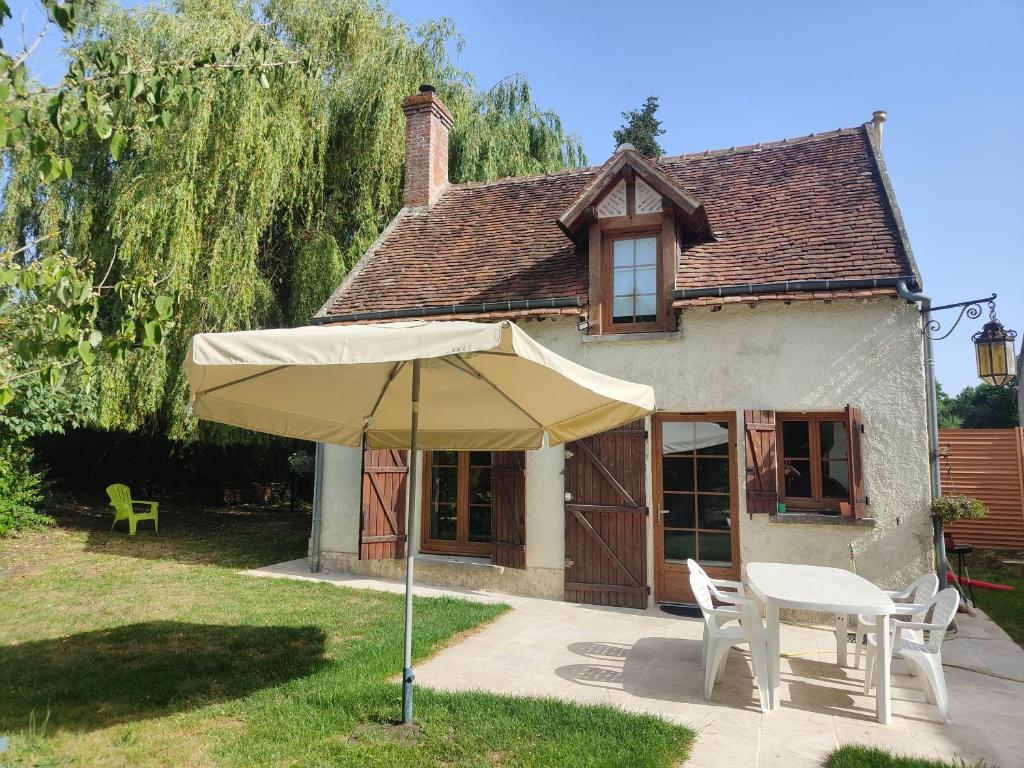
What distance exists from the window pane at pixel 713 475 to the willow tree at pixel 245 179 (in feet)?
23.6

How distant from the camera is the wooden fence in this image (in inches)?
409

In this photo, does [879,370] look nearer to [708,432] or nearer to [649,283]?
[708,432]

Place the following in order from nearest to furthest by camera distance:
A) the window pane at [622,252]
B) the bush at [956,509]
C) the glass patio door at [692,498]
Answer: the bush at [956,509] < the glass patio door at [692,498] < the window pane at [622,252]

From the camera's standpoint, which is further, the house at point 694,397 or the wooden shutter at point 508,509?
the wooden shutter at point 508,509

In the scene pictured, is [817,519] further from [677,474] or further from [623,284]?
[623,284]

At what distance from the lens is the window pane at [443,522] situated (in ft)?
28.3

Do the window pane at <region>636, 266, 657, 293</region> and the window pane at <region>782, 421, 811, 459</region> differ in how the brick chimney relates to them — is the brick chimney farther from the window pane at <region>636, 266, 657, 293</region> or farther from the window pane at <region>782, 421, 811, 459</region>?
the window pane at <region>782, 421, 811, 459</region>

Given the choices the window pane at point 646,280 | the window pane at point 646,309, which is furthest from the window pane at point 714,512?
the window pane at point 646,280

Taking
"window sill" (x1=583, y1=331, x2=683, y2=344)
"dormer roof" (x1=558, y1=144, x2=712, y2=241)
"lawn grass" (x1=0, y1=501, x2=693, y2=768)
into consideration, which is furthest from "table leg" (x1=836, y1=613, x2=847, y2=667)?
"dormer roof" (x1=558, y1=144, x2=712, y2=241)

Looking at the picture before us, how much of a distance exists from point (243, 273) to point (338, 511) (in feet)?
14.3

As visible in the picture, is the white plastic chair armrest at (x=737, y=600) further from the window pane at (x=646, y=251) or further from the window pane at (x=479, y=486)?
the window pane at (x=646, y=251)

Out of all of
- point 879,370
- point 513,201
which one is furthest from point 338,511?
point 879,370

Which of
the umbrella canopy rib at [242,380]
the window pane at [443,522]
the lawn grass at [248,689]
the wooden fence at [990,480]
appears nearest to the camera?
the lawn grass at [248,689]

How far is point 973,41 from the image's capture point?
5.57 m
